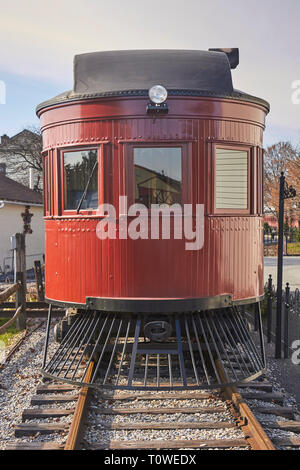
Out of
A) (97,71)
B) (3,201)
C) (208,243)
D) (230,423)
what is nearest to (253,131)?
(208,243)

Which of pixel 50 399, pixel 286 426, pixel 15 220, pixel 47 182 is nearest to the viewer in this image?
pixel 286 426

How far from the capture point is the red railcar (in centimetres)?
507

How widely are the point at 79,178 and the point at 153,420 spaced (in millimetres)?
2988

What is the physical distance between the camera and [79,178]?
5438 millimetres

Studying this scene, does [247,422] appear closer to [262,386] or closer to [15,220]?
[262,386]

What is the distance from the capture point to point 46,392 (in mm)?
5297

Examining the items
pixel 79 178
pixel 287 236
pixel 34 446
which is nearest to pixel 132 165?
pixel 79 178

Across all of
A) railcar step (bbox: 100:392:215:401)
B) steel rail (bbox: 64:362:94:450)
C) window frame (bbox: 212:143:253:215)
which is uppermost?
window frame (bbox: 212:143:253:215)

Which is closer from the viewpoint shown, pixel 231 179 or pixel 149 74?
pixel 149 74

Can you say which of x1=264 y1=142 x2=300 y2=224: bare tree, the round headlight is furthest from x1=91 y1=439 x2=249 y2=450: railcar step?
x1=264 y1=142 x2=300 y2=224: bare tree

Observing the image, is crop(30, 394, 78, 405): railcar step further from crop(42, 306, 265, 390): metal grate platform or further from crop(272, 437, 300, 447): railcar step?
crop(272, 437, 300, 447): railcar step

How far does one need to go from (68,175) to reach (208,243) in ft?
6.54

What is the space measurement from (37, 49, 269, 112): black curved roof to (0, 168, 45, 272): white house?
13.2m
